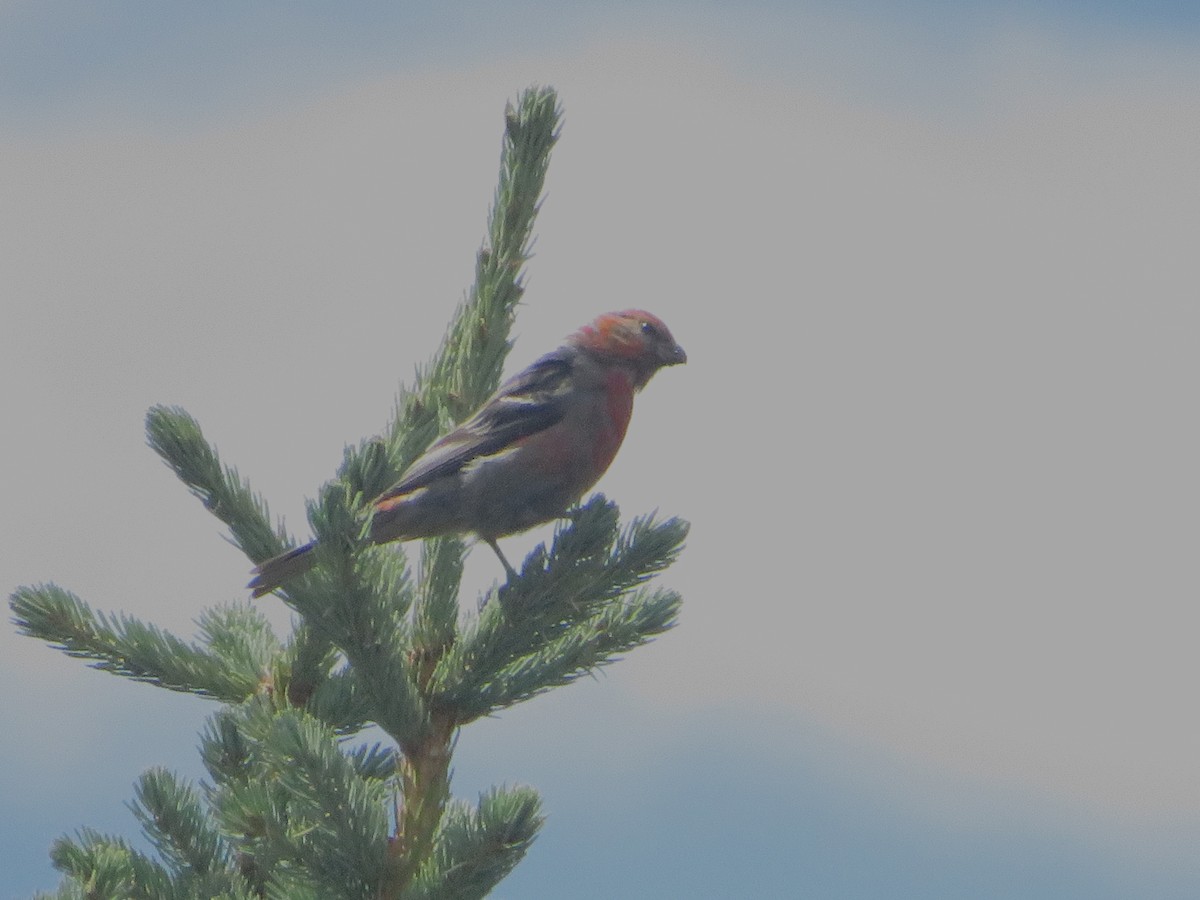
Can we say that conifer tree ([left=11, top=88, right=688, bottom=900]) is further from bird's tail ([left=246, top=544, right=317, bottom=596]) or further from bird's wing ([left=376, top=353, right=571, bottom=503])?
bird's wing ([left=376, top=353, right=571, bottom=503])

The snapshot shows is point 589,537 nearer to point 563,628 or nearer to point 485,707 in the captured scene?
point 563,628

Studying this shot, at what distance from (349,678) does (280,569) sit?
35 centimetres

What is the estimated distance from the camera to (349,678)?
3.51m

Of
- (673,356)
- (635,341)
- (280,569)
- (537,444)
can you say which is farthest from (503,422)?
(280,569)

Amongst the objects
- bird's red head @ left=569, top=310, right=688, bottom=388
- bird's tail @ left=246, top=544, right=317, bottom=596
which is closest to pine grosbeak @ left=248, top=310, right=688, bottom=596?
bird's red head @ left=569, top=310, right=688, bottom=388

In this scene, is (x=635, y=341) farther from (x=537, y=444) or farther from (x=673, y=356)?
(x=537, y=444)

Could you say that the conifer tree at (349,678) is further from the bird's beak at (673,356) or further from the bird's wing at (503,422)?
the bird's beak at (673,356)

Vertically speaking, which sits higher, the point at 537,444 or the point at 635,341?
the point at 635,341

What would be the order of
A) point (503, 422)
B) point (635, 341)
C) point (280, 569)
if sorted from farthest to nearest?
point (635, 341) → point (503, 422) → point (280, 569)

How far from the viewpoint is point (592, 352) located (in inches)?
253

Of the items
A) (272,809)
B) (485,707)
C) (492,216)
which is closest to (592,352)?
(492,216)

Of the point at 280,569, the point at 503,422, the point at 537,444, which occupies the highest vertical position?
the point at 503,422

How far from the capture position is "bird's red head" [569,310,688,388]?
6.53 meters

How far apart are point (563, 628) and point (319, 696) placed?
682 millimetres
